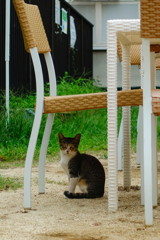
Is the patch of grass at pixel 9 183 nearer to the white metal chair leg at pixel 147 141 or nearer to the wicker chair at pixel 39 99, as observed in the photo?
the wicker chair at pixel 39 99

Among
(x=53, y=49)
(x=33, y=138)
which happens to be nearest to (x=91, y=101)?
(x=33, y=138)

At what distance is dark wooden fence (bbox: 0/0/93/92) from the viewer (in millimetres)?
9922

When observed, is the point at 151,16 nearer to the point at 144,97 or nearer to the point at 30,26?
the point at 144,97

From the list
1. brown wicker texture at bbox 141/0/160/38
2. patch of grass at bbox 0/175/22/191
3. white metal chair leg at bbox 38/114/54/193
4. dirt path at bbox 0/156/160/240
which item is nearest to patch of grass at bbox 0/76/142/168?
patch of grass at bbox 0/175/22/191

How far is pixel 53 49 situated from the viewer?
12.0 metres

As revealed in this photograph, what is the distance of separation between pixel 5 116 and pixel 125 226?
406 centimetres

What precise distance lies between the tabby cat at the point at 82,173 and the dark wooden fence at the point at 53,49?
4.60 m

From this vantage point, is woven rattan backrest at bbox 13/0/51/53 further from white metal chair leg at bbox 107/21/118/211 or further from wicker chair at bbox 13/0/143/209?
white metal chair leg at bbox 107/21/118/211

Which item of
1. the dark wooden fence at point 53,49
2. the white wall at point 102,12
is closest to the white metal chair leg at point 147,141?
the dark wooden fence at point 53,49

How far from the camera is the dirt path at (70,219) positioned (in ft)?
11.6

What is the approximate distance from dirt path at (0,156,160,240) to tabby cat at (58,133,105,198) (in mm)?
92

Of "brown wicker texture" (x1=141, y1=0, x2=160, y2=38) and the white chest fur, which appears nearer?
"brown wicker texture" (x1=141, y1=0, x2=160, y2=38)

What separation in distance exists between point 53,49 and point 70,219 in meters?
8.29

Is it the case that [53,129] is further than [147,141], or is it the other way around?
[53,129]
